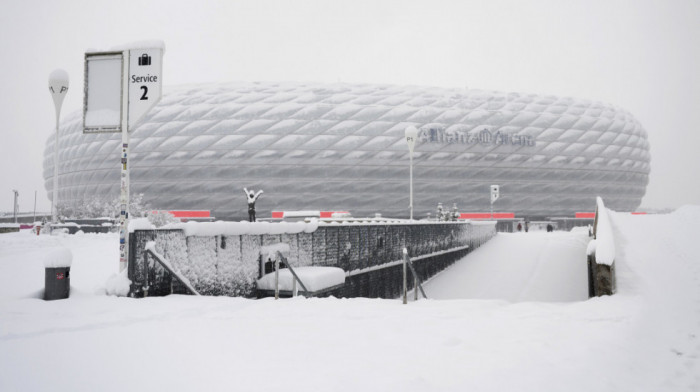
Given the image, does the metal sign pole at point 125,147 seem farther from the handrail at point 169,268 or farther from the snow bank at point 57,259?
the snow bank at point 57,259

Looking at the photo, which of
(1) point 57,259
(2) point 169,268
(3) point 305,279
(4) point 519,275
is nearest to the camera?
(1) point 57,259

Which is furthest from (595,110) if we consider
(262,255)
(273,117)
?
(262,255)

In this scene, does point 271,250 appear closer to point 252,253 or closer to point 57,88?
point 252,253

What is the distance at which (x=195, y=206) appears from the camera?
196 feet

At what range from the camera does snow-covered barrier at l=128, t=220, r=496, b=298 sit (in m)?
9.75

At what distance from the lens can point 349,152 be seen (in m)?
60.6

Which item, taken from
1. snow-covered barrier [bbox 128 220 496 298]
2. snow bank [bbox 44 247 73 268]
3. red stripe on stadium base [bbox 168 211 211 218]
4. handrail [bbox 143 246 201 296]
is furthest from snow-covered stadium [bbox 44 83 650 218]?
snow bank [bbox 44 247 73 268]

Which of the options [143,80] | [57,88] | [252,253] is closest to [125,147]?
[143,80]

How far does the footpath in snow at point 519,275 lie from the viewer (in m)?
19.2

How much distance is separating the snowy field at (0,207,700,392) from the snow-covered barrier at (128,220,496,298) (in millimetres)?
781

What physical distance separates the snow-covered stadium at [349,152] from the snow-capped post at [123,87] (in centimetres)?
4784

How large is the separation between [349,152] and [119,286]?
5179 cm

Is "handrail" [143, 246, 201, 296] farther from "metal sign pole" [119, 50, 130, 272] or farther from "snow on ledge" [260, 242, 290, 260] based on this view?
"snow on ledge" [260, 242, 290, 260]

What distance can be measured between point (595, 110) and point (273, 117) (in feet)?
145
